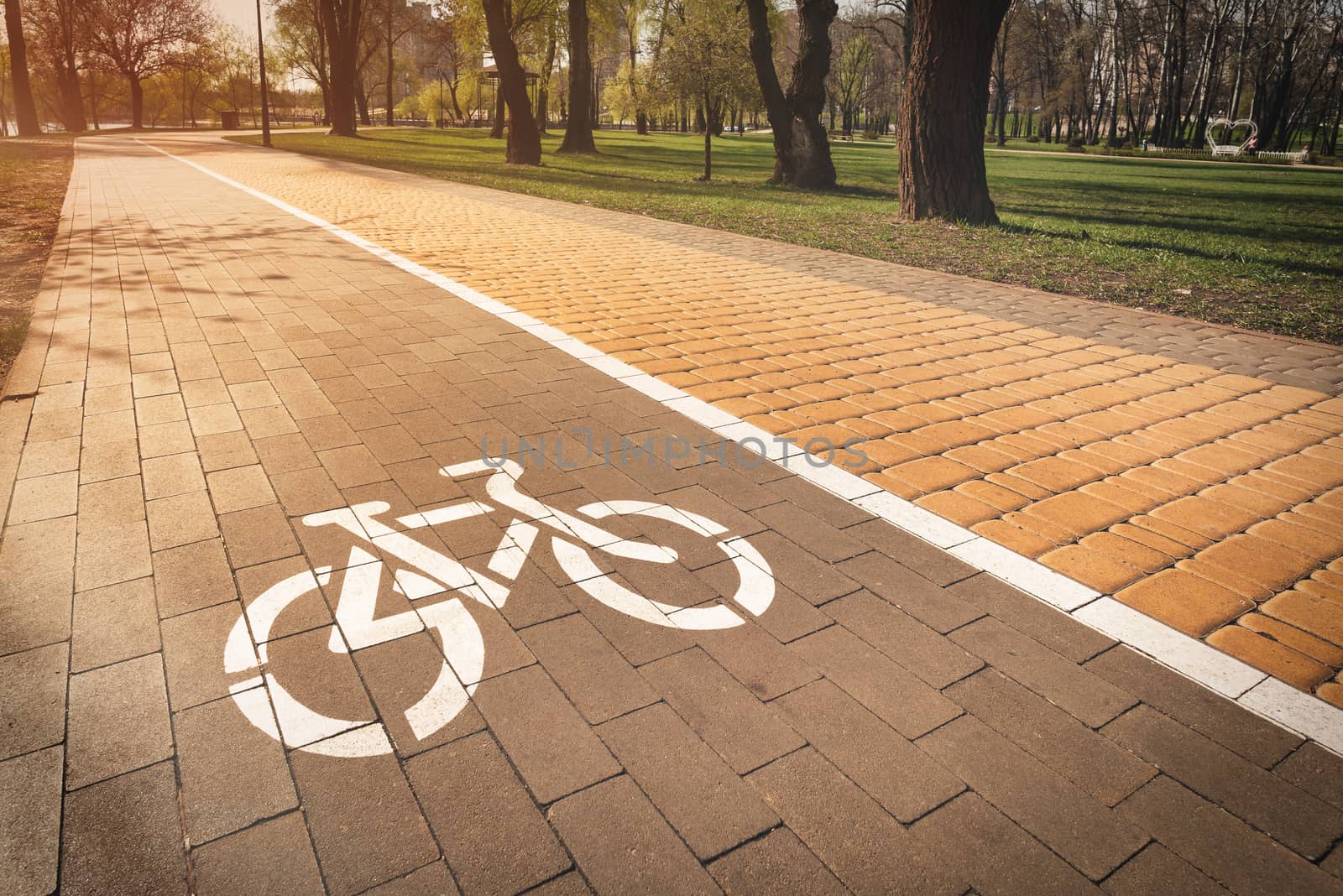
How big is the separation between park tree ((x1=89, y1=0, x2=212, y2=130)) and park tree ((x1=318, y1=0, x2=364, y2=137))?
16.1m

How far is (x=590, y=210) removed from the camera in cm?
1622

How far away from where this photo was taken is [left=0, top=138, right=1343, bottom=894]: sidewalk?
219 cm

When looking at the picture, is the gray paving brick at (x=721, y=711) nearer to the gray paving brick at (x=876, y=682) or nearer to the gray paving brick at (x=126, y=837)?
the gray paving brick at (x=876, y=682)

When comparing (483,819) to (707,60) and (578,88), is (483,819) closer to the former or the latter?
(707,60)

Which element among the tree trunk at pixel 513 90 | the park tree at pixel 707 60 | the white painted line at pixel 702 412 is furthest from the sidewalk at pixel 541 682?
the tree trunk at pixel 513 90

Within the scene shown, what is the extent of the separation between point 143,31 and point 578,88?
36048mm

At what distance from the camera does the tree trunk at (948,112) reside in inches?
521

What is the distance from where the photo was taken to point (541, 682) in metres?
2.82

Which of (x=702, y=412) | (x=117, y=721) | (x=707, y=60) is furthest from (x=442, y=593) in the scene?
(x=707, y=60)

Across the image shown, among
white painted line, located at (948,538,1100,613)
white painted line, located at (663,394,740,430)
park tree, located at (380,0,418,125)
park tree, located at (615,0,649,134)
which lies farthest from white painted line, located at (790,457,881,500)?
park tree, located at (380,0,418,125)

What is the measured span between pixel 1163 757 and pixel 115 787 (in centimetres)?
304

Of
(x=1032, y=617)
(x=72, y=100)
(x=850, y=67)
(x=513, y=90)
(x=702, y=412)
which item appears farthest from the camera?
(x=850, y=67)

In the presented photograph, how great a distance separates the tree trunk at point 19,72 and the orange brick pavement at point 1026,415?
47.1 metres

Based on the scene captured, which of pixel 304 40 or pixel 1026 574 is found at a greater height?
pixel 304 40
